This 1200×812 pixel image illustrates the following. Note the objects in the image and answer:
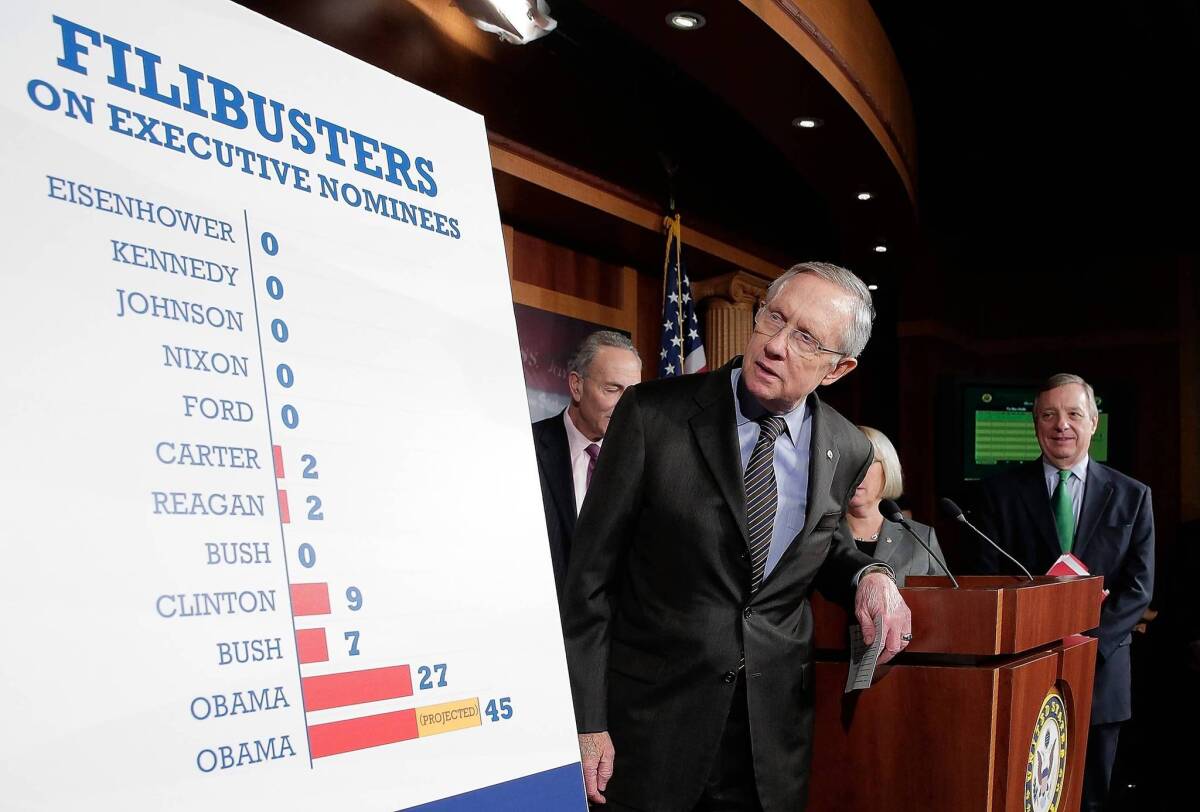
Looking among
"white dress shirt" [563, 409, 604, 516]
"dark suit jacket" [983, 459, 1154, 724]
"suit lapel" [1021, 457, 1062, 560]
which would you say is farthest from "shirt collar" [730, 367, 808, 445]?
"suit lapel" [1021, 457, 1062, 560]

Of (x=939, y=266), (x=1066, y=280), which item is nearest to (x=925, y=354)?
(x=939, y=266)

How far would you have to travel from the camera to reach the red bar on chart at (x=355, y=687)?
1065 millimetres

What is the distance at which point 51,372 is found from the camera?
93 centimetres

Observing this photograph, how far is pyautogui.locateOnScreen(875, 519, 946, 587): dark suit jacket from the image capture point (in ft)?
10.7

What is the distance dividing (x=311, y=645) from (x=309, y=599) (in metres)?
0.04

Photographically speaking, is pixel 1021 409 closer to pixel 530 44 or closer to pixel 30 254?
pixel 530 44

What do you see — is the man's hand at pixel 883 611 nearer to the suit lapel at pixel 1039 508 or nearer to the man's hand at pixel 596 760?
the man's hand at pixel 596 760

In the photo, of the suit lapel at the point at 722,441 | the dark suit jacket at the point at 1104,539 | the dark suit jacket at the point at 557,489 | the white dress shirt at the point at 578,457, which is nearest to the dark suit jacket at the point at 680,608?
the suit lapel at the point at 722,441

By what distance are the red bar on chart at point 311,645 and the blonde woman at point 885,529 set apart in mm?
2399

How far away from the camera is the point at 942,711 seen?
6.73 ft

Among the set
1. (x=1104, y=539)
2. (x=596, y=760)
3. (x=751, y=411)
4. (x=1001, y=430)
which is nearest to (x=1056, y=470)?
(x=1104, y=539)

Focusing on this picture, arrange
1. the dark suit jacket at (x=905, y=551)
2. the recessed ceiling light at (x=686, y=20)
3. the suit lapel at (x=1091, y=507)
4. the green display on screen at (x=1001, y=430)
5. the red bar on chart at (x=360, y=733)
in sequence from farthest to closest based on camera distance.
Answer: the green display on screen at (x=1001, y=430)
the recessed ceiling light at (x=686, y=20)
the suit lapel at (x=1091, y=507)
the dark suit jacket at (x=905, y=551)
the red bar on chart at (x=360, y=733)

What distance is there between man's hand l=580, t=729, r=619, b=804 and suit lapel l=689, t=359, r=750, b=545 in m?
0.42

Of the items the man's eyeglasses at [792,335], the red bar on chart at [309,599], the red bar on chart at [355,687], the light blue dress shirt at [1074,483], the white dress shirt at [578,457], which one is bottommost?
the light blue dress shirt at [1074,483]
